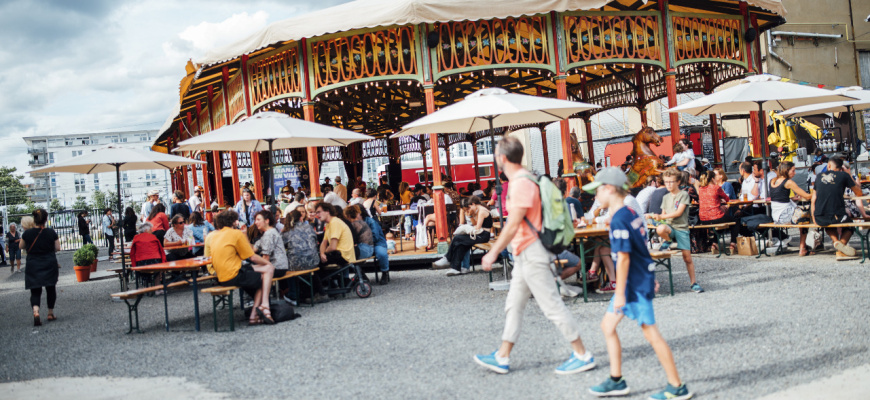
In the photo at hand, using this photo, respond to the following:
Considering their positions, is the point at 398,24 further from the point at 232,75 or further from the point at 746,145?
the point at 746,145

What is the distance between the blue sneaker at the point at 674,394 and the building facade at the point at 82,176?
104m

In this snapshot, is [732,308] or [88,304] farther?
[88,304]

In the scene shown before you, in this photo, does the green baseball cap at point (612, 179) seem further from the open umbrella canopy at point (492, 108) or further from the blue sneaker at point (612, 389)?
the open umbrella canopy at point (492, 108)

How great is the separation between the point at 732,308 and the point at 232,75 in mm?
12961

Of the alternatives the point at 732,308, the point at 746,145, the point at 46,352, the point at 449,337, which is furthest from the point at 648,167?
the point at 746,145

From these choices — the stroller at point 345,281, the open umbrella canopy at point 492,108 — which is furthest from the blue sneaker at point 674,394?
the stroller at point 345,281

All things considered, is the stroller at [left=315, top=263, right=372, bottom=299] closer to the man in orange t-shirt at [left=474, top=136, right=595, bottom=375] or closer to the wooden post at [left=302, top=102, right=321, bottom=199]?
the wooden post at [left=302, top=102, right=321, bottom=199]

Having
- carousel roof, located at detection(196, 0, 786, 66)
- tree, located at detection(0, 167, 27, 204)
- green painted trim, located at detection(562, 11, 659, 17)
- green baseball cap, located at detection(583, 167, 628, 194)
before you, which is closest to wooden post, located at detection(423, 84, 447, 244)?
carousel roof, located at detection(196, 0, 786, 66)

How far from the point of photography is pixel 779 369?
14.8ft

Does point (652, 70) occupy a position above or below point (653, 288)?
above

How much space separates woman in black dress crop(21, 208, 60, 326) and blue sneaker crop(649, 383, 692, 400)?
A: 8.15 metres

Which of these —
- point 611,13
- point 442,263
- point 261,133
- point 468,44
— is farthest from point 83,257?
point 611,13

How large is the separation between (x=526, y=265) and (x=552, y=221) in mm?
355

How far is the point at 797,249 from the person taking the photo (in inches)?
418
